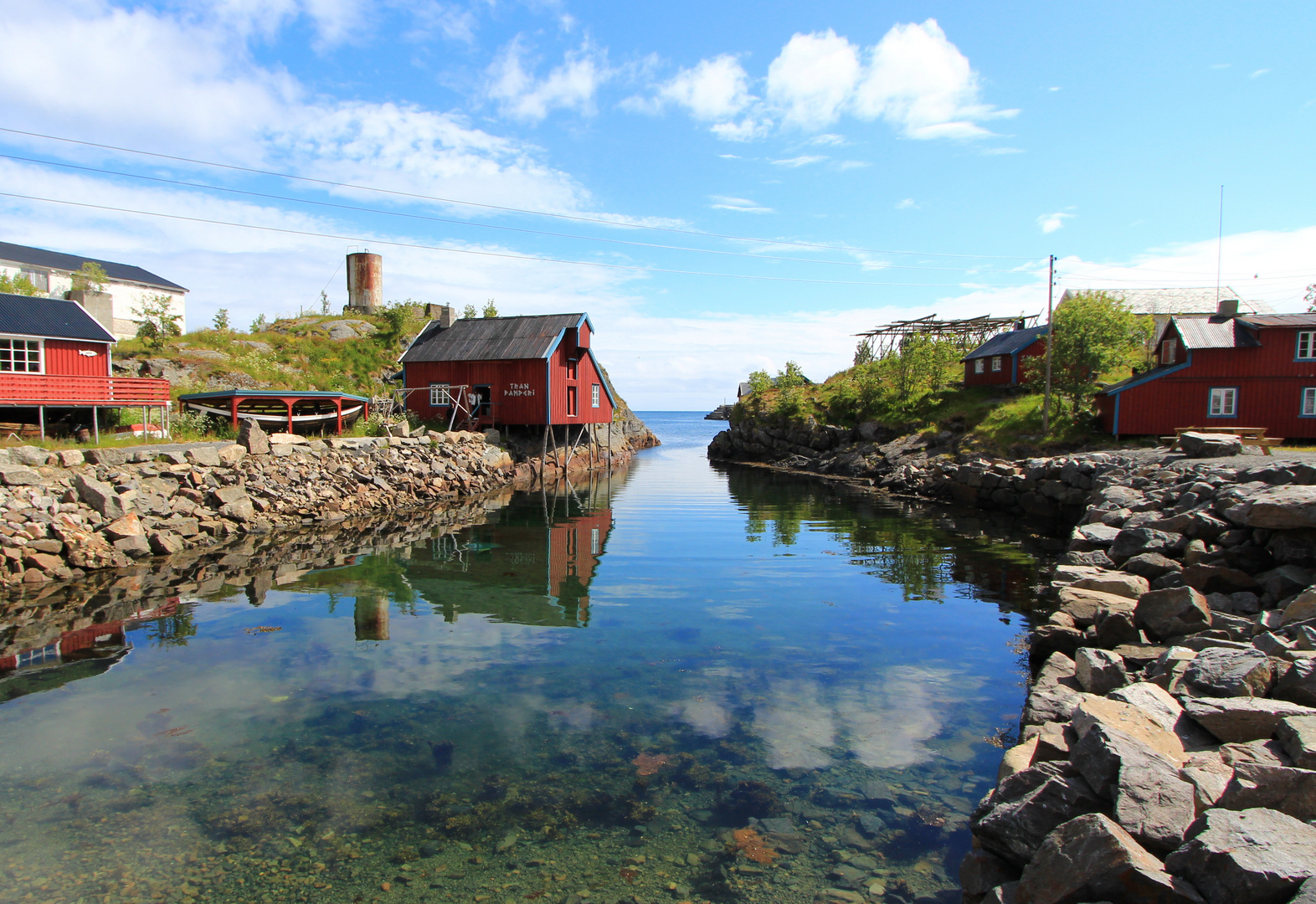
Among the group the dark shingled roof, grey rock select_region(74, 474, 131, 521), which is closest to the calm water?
grey rock select_region(74, 474, 131, 521)

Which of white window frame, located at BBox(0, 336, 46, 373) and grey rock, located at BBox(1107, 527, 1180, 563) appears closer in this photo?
grey rock, located at BBox(1107, 527, 1180, 563)

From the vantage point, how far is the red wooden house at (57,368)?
21.8 meters

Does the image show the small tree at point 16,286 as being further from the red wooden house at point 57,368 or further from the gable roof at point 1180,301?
the gable roof at point 1180,301

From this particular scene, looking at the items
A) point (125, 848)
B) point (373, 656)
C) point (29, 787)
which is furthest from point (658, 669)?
point (29, 787)

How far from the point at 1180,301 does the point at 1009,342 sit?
50.8 ft

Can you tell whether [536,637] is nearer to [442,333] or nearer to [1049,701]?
[1049,701]

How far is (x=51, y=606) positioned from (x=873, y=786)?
15.6 meters

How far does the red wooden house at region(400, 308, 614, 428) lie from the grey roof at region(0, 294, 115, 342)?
14.7 meters

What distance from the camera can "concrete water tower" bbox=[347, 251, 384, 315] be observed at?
57.5 meters

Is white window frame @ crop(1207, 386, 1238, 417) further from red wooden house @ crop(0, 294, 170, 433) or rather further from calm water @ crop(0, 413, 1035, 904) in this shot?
red wooden house @ crop(0, 294, 170, 433)

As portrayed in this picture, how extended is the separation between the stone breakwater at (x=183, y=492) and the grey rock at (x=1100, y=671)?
19.8m

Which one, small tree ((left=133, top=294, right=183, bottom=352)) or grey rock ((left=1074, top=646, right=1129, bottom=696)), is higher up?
small tree ((left=133, top=294, right=183, bottom=352))

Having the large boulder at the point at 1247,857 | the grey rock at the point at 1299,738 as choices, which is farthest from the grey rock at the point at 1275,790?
the large boulder at the point at 1247,857

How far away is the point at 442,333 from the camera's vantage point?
41.2m
